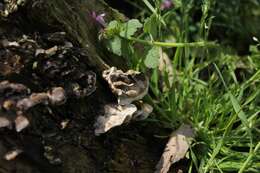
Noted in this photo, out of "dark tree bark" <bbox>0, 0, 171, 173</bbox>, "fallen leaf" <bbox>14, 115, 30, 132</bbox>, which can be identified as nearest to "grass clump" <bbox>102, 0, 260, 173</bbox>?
"dark tree bark" <bbox>0, 0, 171, 173</bbox>

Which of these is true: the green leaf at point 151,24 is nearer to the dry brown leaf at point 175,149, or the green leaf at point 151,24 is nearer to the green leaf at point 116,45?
the green leaf at point 116,45

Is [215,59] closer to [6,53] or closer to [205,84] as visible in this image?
[205,84]

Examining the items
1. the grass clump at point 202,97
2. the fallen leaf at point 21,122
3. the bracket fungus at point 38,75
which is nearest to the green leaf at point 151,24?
the grass clump at point 202,97

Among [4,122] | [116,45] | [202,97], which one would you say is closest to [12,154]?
[4,122]

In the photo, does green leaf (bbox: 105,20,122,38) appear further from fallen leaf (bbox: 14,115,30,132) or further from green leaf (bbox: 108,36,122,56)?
fallen leaf (bbox: 14,115,30,132)

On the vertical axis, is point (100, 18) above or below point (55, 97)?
above

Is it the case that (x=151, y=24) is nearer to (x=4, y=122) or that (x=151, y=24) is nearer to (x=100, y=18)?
(x=100, y=18)

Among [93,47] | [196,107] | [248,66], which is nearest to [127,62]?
[93,47]
